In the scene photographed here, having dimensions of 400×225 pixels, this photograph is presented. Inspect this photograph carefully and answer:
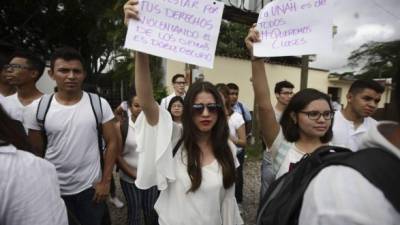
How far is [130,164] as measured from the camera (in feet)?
10.8

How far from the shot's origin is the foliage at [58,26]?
1453 centimetres

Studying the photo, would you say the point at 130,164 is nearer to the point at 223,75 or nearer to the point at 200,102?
the point at 200,102

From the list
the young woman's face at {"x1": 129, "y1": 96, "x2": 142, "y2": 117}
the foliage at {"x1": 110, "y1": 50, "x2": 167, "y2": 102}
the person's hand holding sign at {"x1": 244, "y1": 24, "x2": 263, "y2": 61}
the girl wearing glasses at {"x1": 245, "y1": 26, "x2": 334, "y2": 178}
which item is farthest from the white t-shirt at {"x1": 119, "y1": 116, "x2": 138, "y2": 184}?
the foliage at {"x1": 110, "y1": 50, "x2": 167, "y2": 102}

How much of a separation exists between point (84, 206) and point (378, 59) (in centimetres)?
225

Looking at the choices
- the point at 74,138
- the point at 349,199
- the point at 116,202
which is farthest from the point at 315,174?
the point at 116,202

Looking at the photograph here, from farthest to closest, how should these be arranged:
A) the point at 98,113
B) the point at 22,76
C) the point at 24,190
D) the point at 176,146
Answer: the point at 22,76 < the point at 98,113 < the point at 176,146 < the point at 24,190

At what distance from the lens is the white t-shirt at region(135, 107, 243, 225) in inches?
75.6

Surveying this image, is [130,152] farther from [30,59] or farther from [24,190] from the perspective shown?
[24,190]

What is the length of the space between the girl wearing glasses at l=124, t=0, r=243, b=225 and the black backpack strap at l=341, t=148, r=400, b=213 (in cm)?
130

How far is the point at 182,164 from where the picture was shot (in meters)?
2.03

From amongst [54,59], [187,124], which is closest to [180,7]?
[187,124]

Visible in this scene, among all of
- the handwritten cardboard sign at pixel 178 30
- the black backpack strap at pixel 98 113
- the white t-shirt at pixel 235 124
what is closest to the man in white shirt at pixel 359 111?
the white t-shirt at pixel 235 124

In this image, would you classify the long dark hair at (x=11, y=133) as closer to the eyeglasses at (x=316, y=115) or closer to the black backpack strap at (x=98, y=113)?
the black backpack strap at (x=98, y=113)

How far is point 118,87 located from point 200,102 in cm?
1511
